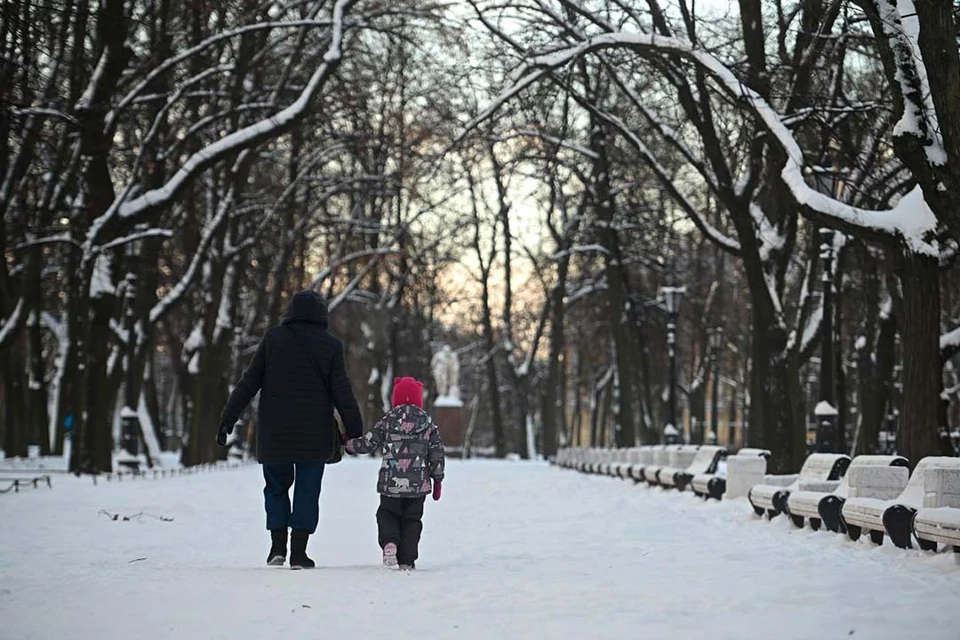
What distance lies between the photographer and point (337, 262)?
39906 mm

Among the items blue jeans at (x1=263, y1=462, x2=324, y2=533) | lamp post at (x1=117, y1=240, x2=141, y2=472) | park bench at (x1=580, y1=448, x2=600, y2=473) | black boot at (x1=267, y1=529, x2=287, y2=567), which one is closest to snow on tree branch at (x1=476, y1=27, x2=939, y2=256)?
blue jeans at (x1=263, y1=462, x2=324, y2=533)

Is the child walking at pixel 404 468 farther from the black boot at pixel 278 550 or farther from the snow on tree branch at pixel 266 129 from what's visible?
the snow on tree branch at pixel 266 129

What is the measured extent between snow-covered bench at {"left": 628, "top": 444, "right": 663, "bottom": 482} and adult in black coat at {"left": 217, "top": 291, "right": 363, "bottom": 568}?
15840 mm

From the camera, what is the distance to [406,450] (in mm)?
9734

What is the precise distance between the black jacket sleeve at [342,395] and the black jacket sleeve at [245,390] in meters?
0.48

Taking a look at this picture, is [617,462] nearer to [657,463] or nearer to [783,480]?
[657,463]

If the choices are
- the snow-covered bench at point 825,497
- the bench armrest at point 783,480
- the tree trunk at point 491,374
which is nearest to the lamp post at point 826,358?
the bench armrest at point 783,480

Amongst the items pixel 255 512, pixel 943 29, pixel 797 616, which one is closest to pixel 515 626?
pixel 797 616

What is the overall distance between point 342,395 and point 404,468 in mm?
701

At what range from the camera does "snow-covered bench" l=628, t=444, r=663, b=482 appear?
83.0 feet

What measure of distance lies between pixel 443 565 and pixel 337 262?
99.5ft

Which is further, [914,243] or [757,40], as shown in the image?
[757,40]

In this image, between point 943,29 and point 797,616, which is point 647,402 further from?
point 797,616

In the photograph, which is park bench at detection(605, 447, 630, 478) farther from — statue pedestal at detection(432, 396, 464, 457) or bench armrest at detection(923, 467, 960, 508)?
statue pedestal at detection(432, 396, 464, 457)
